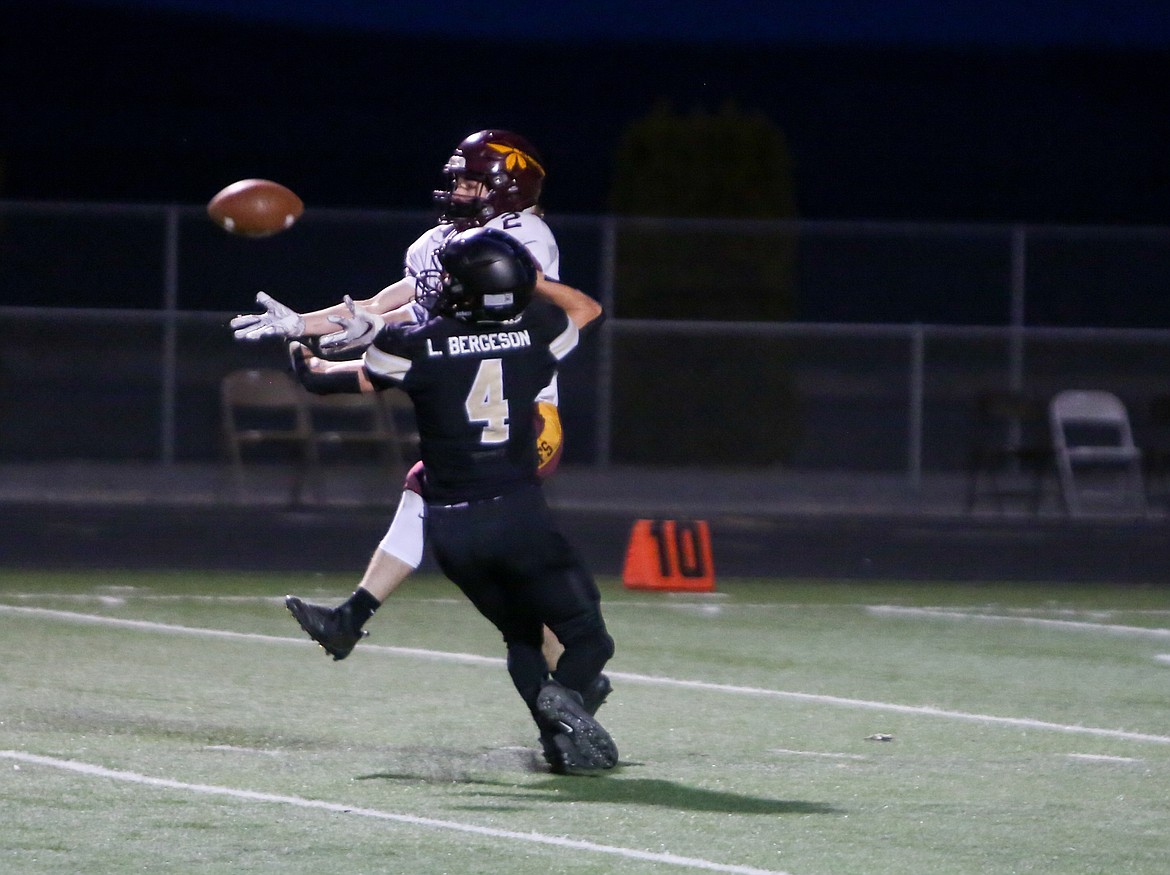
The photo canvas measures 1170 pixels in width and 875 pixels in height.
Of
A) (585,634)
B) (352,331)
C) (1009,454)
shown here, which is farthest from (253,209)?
(1009,454)

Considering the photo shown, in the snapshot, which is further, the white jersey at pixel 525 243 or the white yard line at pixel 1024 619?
the white yard line at pixel 1024 619

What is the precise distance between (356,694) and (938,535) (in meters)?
9.20

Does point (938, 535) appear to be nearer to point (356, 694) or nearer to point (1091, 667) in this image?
point (1091, 667)

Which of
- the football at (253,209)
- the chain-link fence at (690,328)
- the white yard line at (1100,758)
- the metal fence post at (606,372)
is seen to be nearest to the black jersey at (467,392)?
the football at (253,209)

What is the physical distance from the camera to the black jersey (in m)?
6.97

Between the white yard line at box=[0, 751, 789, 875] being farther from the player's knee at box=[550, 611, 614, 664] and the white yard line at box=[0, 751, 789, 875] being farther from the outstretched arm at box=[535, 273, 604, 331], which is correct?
the outstretched arm at box=[535, 273, 604, 331]

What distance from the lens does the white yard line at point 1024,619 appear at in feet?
38.1

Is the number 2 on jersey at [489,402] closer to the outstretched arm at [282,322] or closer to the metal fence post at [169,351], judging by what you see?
the outstretched arm at [282,322]

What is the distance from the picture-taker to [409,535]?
7375 millimetres

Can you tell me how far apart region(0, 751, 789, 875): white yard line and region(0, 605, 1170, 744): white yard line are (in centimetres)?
281

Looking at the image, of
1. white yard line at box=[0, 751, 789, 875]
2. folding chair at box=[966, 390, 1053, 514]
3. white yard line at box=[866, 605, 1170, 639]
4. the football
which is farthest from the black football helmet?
folding chair at box=[966, 390, 1053, 514]

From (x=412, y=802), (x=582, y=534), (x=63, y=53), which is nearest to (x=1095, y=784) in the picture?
(x=412, y=802)

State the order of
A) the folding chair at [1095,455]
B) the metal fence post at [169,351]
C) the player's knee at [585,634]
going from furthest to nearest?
1. the metal fence post at [169,351]
2. the folding chair at [1095,455]
3. the player's knee at [585,634]

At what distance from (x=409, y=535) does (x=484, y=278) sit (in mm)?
950
